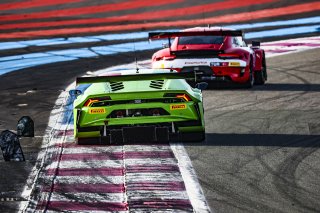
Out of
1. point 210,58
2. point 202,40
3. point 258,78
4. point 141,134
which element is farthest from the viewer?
point 258,78

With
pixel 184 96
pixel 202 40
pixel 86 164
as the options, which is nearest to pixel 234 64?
pixel 202 40

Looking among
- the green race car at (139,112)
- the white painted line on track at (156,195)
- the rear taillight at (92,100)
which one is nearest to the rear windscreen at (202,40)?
the green race car at (139,112)

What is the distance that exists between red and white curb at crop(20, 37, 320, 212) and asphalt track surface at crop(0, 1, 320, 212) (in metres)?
0.18

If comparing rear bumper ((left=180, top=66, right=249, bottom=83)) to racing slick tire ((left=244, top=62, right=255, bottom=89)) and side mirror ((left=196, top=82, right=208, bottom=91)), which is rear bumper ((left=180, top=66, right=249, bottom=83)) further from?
side mirror ((left=196, top=82, right=208, bottom=91))

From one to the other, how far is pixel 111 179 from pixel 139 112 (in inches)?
76.1

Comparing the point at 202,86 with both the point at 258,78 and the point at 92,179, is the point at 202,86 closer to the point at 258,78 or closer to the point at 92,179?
the point at 92,179

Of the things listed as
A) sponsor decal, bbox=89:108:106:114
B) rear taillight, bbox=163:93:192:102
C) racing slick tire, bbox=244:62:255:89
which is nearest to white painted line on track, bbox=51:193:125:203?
sponsor decal, bbox=89:108:106:114

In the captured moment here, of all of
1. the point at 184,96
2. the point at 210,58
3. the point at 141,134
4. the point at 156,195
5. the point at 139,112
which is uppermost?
the point at 210,58

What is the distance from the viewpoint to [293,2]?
3494 centimetres

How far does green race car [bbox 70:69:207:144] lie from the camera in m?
12.0

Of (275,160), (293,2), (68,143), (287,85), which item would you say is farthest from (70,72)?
(293,2)

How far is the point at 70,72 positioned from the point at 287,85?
616 centimetres

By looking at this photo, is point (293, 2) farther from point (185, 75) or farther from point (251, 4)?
point (185, 75)

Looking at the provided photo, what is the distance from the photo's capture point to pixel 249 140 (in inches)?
498
